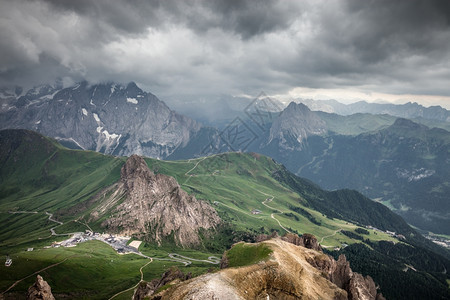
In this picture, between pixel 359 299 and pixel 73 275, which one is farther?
pixel 73 275

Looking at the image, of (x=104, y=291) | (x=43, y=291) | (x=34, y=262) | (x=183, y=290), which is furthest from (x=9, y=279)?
(x=183, y=290)

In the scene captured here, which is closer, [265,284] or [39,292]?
[265,284]

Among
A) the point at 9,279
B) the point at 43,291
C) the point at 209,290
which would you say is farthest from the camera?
the point at 9,279

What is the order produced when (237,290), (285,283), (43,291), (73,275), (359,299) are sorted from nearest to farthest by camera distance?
(237,290)
(285,283)
(359,299)
(43,291)
(73,275)

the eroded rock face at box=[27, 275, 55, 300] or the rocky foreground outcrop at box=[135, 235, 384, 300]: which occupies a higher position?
the rocky foreground outcrop at box=[135, 235, 384, 300]

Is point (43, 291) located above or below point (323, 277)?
below

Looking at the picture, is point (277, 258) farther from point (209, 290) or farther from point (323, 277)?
point (209, 290)

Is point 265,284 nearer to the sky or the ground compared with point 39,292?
nearer to the sky

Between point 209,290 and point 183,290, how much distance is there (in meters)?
7.58

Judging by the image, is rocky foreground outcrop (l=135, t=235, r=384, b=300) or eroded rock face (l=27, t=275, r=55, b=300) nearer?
rocky foreground outcrop (l=135, t=235, r=384, b=300)

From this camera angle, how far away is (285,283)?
80.2 m

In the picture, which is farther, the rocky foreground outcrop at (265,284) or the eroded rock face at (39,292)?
the eroded rock face at (39,292)

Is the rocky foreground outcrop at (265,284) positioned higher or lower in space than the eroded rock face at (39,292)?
higher

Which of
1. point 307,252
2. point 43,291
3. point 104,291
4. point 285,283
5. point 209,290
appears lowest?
point 104,291
